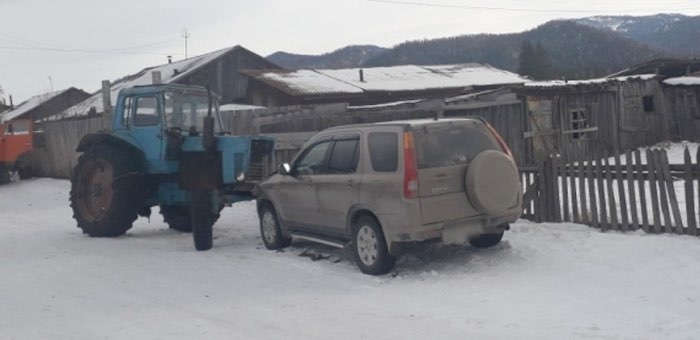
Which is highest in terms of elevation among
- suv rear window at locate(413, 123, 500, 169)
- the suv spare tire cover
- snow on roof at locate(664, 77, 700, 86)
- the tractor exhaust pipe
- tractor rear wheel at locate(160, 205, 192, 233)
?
snow on roof at locate(664, 77, 700, 86)

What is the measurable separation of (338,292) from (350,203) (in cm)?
136

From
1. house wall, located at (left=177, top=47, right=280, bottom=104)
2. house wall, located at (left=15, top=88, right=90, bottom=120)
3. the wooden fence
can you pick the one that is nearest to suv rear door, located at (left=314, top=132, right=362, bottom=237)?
the wooden fence

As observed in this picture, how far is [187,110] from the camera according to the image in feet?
42.0

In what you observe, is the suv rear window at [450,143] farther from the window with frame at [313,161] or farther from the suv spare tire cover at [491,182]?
the window with frame at [313,161]

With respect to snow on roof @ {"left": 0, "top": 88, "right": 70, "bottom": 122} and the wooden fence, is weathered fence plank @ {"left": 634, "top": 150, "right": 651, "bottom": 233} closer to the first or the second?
the wooden fence

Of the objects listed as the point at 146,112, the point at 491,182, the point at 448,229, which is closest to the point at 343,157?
the point at 448,229

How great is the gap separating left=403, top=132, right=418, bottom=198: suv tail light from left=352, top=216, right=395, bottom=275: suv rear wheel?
0.65m

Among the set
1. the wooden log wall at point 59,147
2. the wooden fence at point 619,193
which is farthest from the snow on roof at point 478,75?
the wooden fence at point 619,193

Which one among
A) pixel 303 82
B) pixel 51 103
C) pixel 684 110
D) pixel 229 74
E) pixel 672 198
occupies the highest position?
pixel 229 74

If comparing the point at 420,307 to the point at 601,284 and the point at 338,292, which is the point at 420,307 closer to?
the point at 338,292

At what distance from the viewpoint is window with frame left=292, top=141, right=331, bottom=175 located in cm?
980

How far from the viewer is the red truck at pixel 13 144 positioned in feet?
84.4

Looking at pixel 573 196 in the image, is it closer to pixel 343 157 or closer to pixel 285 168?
pixel 343 157

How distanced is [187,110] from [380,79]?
23.6 metres
